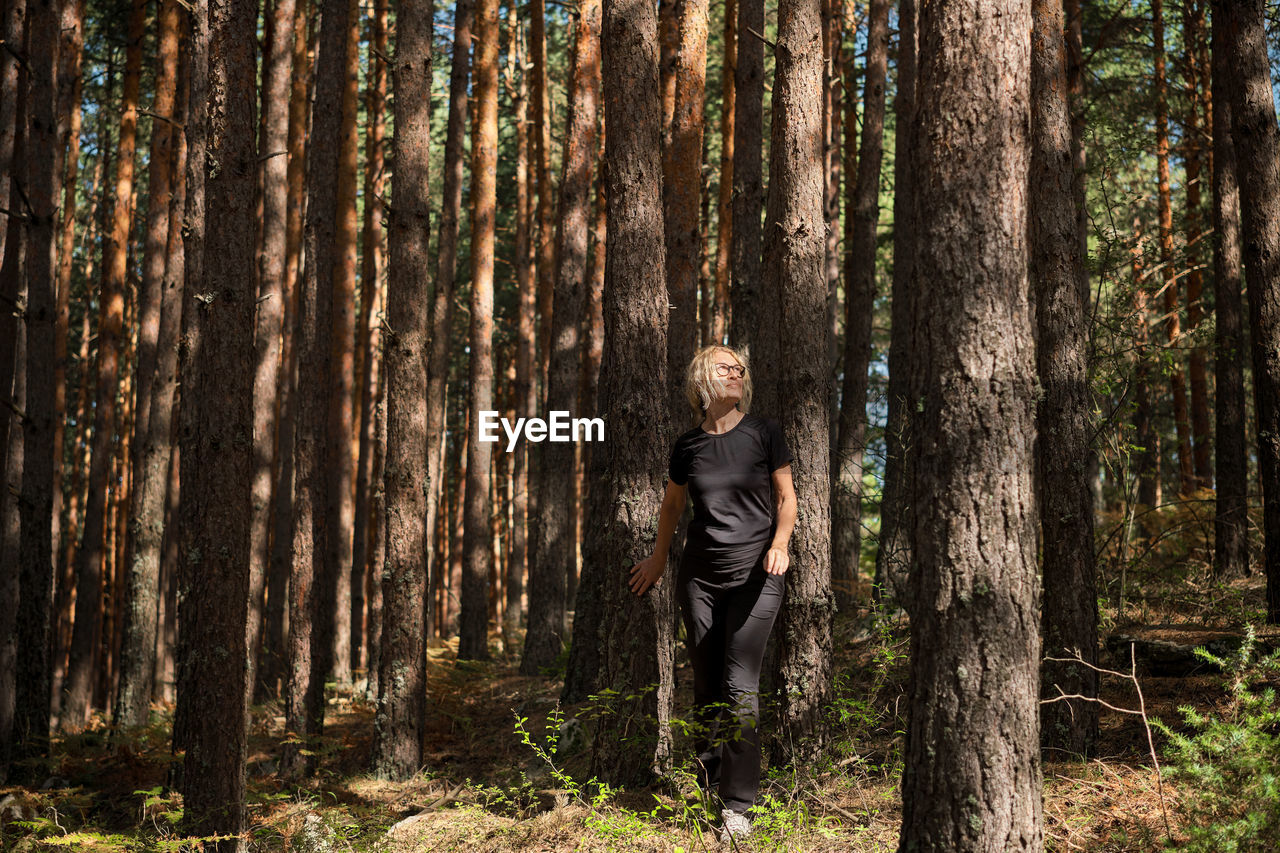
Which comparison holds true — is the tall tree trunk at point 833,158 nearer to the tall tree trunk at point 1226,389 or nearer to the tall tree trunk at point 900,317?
the tall tree trunk at point 900,317

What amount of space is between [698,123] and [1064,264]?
12.2 ft

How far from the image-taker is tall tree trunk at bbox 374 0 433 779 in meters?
7.46

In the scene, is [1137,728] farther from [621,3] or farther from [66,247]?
[66,247]

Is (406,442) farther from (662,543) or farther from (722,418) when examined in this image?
(722,418)

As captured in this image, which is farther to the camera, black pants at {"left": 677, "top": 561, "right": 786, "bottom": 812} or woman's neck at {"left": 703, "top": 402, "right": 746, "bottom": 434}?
woman's neck at {"left": 703, "top": 402, "right": 746, "bottom": 434}

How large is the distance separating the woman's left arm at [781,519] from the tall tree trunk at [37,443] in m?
7.52

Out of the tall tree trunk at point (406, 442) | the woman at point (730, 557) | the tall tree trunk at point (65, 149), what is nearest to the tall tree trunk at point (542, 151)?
the tall tree trunk at point (65, 149)

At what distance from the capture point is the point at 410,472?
748 cm

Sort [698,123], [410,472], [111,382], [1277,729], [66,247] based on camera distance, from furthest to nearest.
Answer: [66,247] < [111,382] < [698,123] < [410,472] < [1277,729]

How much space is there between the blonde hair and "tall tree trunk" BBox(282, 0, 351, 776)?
14.5 feet

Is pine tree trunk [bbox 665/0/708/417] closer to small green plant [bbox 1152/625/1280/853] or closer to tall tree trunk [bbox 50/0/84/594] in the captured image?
small green plant [bbox 1152/625/1280/853]

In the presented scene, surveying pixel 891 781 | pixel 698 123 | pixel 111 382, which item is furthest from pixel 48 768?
pixel 698 123

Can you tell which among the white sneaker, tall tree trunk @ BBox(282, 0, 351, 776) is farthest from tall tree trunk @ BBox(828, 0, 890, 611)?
the white sneaker

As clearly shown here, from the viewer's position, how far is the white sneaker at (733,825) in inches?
181
